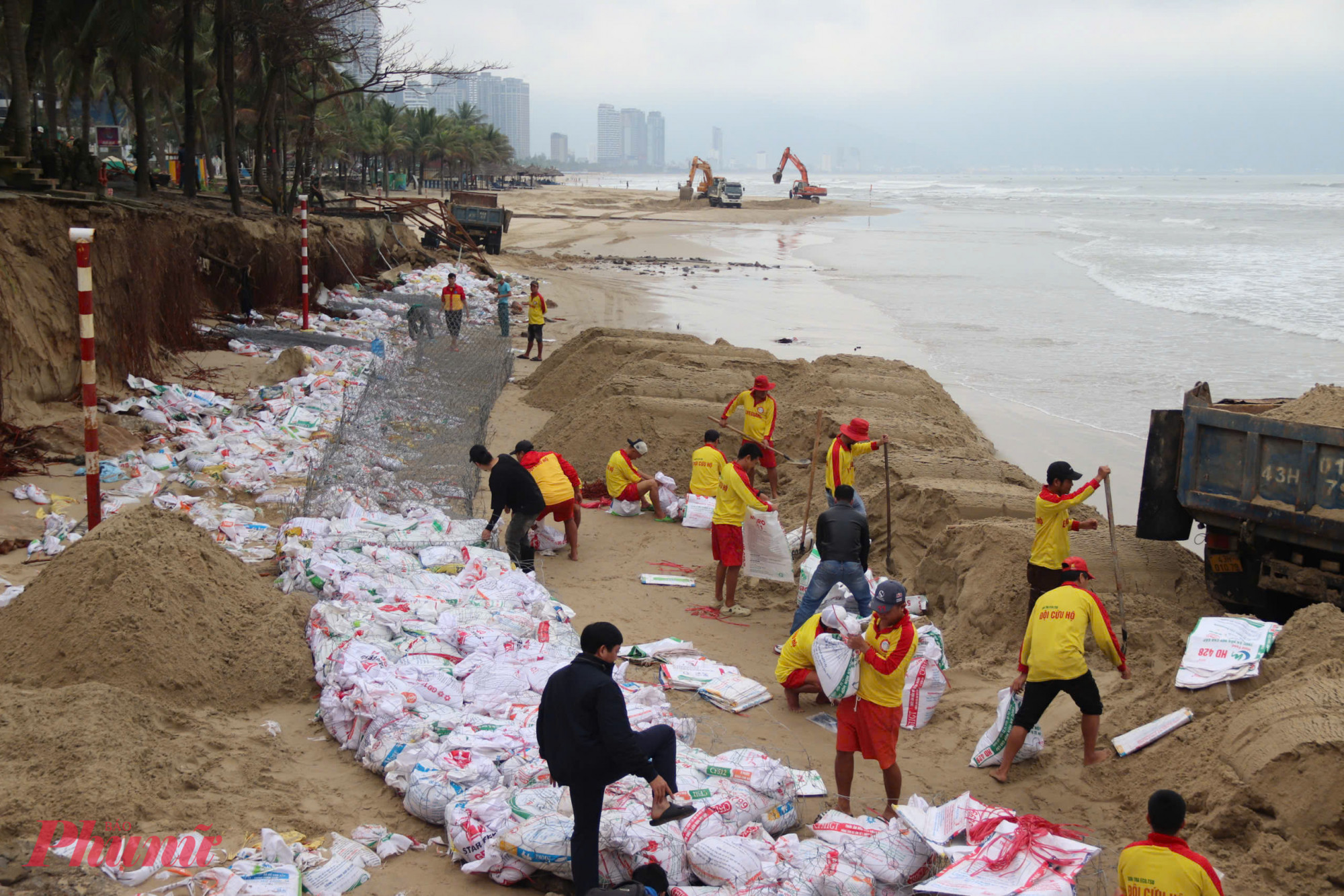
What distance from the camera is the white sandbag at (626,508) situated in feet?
36.9

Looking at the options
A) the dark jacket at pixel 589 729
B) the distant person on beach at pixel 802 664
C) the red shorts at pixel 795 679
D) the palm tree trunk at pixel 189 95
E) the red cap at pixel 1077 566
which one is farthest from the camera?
the palm tree trunk at pixel 189 95

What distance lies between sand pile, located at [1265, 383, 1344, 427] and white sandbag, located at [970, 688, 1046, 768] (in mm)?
2832

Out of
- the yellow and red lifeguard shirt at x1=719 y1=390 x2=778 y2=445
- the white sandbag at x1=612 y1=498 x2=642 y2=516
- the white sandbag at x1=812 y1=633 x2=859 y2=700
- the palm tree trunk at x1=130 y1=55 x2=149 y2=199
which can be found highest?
the palm tree trunk at x1=130 y1=55 x2=149 y2=199

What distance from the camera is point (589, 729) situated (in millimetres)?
4270

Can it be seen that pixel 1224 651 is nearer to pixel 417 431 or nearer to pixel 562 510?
pixel 562 510

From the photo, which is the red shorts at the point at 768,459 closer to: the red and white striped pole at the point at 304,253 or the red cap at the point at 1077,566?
the red cap at the point at 1077,566

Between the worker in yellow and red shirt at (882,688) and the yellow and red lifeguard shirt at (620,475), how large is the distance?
5931 millimetres

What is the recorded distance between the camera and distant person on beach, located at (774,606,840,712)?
658cm

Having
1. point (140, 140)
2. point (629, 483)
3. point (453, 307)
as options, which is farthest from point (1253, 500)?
point (140, 140)

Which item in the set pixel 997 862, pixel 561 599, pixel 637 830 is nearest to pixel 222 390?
pixel 561 599

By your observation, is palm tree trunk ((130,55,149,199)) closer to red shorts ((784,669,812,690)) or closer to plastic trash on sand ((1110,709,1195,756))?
red shorts ((784,669,812,690))

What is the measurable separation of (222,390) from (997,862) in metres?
12.4

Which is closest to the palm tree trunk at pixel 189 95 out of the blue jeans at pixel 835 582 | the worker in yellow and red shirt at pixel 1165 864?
the blue jeans at pixel 835 582

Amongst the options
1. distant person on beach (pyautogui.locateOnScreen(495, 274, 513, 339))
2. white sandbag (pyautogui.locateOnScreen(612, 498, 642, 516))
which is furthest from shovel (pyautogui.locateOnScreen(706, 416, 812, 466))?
distant person on beach (pyautogui.locateOnScreen(495, 274, 513, 339))
